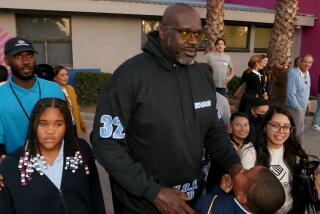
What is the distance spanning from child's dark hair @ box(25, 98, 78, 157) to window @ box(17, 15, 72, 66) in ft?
31.0

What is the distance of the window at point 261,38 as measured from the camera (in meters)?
14.7

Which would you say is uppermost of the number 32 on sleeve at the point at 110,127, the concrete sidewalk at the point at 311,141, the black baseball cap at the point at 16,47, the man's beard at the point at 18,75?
the black baseball cap at the point at 16,47

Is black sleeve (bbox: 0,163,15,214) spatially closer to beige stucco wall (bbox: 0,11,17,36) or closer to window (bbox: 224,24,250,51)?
beige stucco wall (bbox: 0,11,17,36)

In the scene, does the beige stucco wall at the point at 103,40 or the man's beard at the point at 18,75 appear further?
the beige stucco wall at the point at 103,40

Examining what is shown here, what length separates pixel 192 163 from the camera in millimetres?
2232

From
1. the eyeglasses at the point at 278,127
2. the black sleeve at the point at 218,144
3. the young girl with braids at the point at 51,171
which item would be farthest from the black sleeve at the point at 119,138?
the eyeglasses at the point at 278,127

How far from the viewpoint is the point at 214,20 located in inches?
403

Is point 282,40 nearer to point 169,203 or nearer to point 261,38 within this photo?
point 261,38

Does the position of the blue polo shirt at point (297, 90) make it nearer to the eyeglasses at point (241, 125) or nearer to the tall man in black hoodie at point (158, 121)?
the eyeglasses at point (241, 125)

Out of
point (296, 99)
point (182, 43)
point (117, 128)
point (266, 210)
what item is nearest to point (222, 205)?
point (266, 210)

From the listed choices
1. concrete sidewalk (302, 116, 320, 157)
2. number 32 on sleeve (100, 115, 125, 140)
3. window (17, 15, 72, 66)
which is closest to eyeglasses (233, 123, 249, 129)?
number 32 on sleeve (100, 115, 125, 140)

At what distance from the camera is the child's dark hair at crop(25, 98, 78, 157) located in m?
2.28

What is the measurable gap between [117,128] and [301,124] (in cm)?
547

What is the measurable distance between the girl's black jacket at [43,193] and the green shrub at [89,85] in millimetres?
8315
